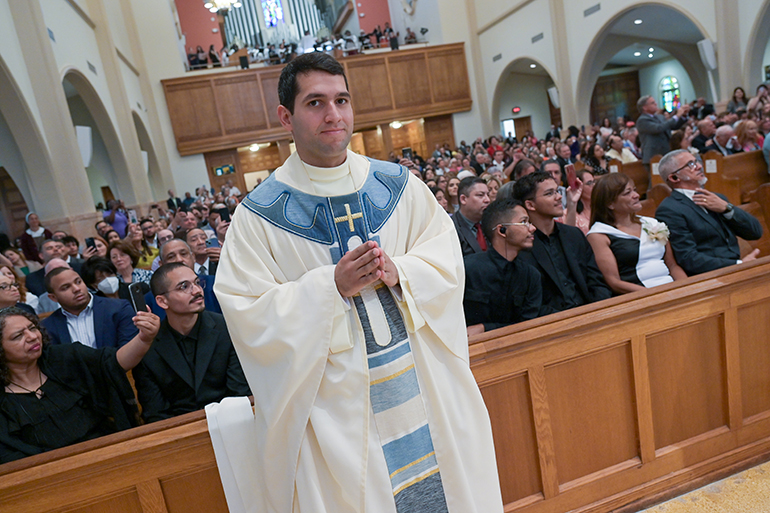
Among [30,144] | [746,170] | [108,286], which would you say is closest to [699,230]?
[746,170]

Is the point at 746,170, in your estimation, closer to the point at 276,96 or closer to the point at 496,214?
the point at 496,214

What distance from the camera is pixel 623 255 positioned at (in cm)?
264

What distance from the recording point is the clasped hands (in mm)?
1250

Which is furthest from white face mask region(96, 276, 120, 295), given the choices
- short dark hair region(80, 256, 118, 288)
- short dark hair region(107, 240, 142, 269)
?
short dark hair region(107, 240, 142, 269)

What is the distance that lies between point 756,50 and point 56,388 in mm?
11520

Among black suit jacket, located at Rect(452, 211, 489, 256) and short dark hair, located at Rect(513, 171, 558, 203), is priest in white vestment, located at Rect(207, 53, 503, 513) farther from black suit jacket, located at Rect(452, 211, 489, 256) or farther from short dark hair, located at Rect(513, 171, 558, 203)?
black suit jacket, located at Rect(452, 211, 489, 256)

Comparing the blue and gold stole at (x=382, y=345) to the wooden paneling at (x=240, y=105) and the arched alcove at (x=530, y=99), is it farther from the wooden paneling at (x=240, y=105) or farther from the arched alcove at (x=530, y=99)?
the arched alcove at (x=530, y=99)

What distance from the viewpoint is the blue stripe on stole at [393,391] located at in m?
1.37

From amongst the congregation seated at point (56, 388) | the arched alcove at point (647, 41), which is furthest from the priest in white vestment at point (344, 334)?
the arched alcove at point (647, 41)

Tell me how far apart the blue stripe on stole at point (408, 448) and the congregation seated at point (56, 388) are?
1.09 m

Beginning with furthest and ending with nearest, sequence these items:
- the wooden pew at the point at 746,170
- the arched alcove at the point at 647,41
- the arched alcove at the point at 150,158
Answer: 1. the arched alcove at the point at 150,158
2. the arched alcove at the point at 647,41
3. the wooden pew at the point at 746,170

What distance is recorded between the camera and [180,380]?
2033 mm

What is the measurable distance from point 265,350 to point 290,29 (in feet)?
94.4

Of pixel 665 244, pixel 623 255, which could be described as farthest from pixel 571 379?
pixel 665 244
